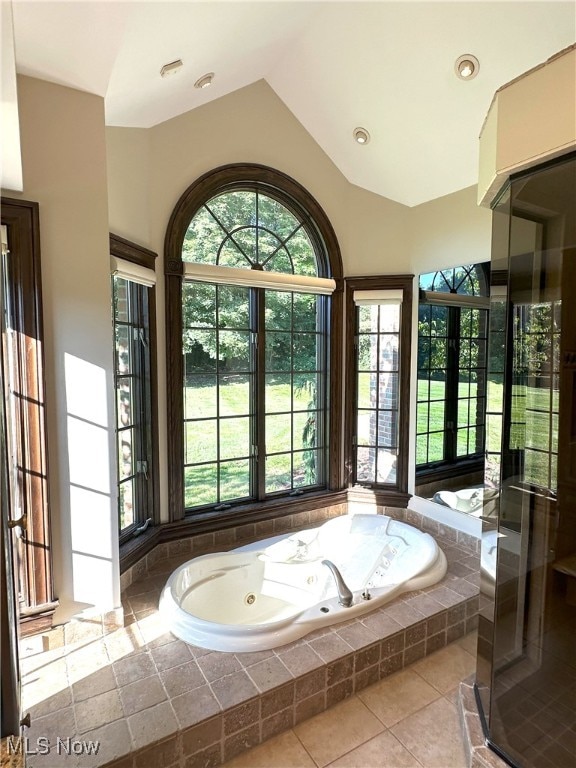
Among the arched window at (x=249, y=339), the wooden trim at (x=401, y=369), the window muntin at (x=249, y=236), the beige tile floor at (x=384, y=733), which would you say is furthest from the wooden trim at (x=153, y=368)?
the wooden trim at (x=401, y=369)

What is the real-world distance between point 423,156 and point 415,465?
237 centimetres

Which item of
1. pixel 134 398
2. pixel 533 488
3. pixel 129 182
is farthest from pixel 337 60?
pixel 533 488

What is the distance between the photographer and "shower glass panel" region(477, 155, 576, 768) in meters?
1.55

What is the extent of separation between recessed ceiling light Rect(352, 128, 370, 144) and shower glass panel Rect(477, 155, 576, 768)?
5.34ft

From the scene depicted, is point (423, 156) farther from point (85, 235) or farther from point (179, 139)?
point (85, 235)

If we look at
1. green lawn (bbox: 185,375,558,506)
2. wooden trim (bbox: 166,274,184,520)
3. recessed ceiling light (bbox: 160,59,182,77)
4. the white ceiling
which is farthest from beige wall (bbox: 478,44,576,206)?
wooden trim (bbox: 166,274,184,520)

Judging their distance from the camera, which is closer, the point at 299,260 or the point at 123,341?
the point at 123,341

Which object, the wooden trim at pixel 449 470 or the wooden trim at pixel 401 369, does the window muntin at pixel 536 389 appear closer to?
the wooden trim at pixel 449 470

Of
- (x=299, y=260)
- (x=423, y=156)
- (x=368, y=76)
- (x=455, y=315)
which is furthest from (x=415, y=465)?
(x=368, y=76)

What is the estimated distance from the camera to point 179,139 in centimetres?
274

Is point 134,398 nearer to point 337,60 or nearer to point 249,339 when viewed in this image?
point 249,339

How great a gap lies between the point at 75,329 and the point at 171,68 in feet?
4.50

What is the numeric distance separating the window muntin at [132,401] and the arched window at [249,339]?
0.18m

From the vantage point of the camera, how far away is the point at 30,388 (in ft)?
6.17
